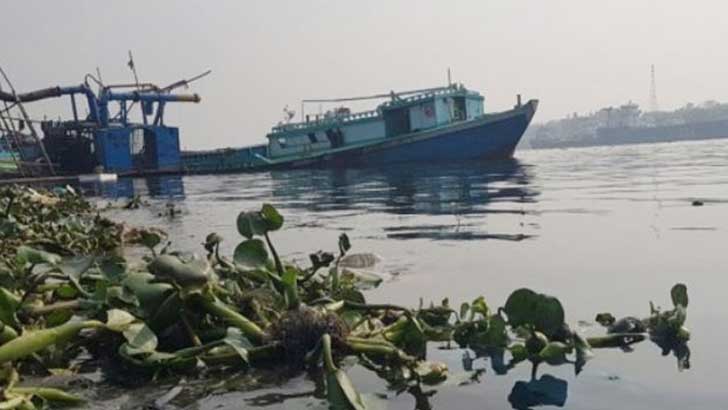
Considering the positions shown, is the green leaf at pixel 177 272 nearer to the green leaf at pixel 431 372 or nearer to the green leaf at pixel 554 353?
the green leaf at pixel 431 372

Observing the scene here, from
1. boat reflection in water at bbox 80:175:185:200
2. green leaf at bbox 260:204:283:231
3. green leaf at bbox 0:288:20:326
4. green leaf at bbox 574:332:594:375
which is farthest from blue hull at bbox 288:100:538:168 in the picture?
green leaf at bbox 0:288:20:326

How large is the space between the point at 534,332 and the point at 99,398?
5.34 feet

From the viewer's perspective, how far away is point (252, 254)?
3496 millimetres

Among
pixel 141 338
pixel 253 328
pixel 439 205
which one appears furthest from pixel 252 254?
pixel 439 205

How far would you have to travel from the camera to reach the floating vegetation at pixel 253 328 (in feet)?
8.91

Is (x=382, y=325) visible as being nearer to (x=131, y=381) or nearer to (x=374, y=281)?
(x=131, y=381)

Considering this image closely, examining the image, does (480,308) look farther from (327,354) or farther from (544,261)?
(544,261)

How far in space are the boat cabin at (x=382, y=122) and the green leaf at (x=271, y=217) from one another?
35.2 m

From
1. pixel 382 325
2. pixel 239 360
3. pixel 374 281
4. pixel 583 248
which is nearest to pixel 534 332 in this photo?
pixel 382 325

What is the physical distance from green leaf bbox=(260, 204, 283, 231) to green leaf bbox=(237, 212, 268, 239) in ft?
0.06

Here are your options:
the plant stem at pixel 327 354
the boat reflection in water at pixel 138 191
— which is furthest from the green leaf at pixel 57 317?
the boat reflection in water at pixel 138 191

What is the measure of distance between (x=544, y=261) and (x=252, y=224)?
9.69 ft

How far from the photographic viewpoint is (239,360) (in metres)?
2.84

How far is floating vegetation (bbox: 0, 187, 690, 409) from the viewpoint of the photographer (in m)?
2.71
